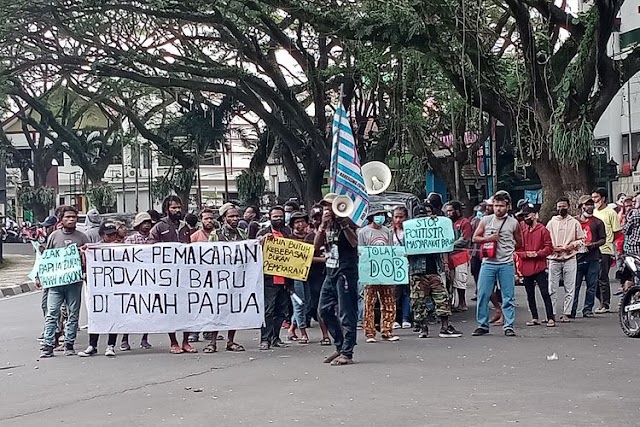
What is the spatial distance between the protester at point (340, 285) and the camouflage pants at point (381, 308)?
152 centimetres

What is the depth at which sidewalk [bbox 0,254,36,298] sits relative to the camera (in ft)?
72.4

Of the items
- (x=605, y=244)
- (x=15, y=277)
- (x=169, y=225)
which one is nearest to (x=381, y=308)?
(x=169, y=225)

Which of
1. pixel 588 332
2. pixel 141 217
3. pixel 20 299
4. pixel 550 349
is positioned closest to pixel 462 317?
pixel 588 332

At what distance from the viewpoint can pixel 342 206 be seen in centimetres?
999

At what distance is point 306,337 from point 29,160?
3917 cm

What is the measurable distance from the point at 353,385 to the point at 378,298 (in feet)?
11.1

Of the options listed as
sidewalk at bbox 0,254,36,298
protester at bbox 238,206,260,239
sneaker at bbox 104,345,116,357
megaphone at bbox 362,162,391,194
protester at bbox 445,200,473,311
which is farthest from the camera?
sidewalk at bbox 0,254,36,298

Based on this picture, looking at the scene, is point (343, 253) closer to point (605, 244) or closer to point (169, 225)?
point (169, 225)

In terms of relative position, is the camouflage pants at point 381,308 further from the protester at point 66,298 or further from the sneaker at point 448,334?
the protester at point 66,298

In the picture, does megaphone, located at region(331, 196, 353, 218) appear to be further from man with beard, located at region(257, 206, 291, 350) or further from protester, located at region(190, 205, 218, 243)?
protester, located at region(190, 205, 218, 243)

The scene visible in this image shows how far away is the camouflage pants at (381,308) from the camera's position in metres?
11.6

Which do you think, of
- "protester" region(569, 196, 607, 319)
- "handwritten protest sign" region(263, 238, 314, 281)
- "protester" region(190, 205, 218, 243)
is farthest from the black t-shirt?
"protester" region(569, 196, 607, 319)

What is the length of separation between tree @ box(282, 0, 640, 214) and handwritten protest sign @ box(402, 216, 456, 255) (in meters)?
5.06

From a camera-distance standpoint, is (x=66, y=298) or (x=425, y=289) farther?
(x=425, y=289)
